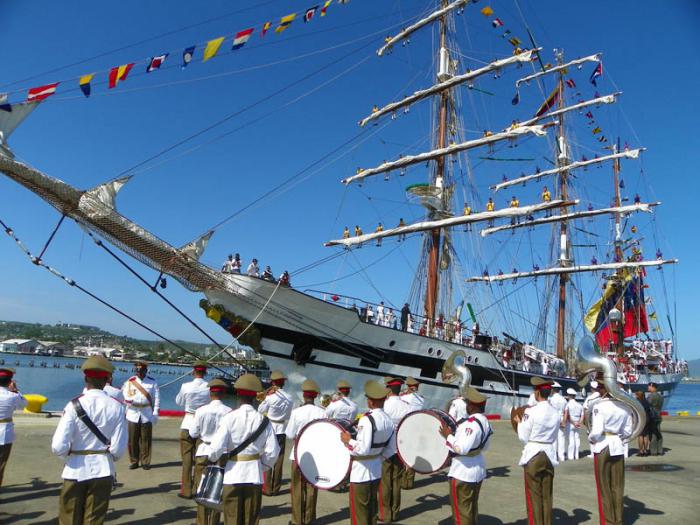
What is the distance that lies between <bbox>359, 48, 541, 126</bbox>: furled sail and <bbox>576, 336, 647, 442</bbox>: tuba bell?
19737 millimetres

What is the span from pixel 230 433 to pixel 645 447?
11.2 m

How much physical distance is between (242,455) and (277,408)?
243cm

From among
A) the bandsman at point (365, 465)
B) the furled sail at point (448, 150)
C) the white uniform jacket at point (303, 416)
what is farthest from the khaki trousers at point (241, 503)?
the furled sail at point (448, 150)

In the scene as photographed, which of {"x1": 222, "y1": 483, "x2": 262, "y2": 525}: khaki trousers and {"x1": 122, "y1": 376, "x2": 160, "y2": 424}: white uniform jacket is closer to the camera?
{"x1": 222, "y1": 483, "x2": 262, "y2": 525}: khaki trousers

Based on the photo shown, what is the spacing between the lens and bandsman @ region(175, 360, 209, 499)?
6.41 m

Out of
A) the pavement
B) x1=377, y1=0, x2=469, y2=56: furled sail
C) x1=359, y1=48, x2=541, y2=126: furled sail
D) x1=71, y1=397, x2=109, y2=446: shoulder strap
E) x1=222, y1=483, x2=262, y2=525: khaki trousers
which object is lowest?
the pavement

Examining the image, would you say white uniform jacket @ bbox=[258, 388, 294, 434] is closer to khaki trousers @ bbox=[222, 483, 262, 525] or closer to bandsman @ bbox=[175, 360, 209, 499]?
bandsman @ bbox=[175, 360, 209, 499]

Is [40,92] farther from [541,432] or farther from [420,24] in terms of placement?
[420,24]

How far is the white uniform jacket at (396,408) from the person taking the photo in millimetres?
7344

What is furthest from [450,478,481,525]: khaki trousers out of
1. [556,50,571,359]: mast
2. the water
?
[556,50,571,359]: mast

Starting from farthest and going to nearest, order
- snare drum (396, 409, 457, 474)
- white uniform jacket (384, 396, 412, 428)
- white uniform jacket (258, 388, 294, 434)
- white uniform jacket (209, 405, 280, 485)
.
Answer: white uniform jacket (384, 396, 412, 428) → white uniform jacket (258, 388, 294, 434) → snare drum (396, 409, 457, 474) → white uniform jacket (209, 405, 280, 485)

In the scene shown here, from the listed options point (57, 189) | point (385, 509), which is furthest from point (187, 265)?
point (385, 509)

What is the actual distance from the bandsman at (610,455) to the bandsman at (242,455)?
3.90 meters

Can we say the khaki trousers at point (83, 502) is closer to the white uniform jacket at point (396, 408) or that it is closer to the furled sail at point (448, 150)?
the white uniform jacket at point (396, 408)
